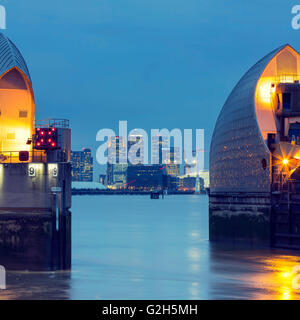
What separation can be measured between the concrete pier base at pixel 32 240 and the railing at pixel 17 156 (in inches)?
151

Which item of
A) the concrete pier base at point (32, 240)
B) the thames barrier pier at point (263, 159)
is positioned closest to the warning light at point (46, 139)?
the concrete pier base at point (32, 240)

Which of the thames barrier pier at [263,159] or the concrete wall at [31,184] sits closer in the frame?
the concrete wall at [31,184]

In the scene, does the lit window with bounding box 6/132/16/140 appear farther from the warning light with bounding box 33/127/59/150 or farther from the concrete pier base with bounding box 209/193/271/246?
the concrete pier base with bounding box 209/193/271/246

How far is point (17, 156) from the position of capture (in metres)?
41.1

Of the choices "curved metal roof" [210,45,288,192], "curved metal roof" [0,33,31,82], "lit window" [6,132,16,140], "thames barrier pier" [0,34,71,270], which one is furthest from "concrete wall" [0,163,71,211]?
"curved metal roof" [210,45,288,192]

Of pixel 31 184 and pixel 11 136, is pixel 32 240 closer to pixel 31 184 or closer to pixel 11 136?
pixel 31 184

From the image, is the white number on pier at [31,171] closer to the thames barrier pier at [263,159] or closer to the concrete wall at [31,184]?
the concrete wall at [31,184]

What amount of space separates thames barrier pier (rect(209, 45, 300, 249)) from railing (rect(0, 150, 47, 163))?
1781cm

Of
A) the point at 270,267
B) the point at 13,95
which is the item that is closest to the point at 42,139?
the point at 13,95

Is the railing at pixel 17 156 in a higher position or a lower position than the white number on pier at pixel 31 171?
higher

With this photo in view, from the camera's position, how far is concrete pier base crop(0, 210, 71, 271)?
120 ft

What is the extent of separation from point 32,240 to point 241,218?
21042mm

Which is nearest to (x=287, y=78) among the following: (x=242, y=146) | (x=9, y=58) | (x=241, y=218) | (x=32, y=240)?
(x=242, y=146)

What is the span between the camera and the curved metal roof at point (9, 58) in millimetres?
41531
